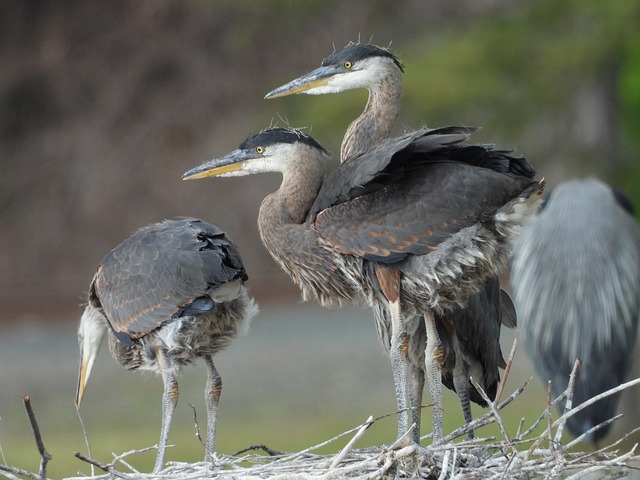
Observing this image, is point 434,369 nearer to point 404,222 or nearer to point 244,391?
point 404,222

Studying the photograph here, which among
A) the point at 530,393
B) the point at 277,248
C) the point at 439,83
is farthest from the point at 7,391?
the point at 277,248

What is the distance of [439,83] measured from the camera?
881cm

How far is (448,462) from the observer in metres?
4.54

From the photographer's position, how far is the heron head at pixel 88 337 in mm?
5930

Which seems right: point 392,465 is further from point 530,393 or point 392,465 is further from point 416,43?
point 530,393

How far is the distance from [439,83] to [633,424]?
10.3 feet

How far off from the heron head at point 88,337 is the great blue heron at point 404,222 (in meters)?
1.17

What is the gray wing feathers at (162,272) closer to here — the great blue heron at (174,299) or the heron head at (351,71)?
the great blue heron at (174,299)

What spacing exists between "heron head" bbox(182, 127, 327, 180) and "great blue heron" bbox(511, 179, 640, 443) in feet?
7.82

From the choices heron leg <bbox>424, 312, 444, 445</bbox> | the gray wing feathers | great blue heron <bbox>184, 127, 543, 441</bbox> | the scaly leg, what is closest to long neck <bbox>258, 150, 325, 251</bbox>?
great blue heron <bbox>184, 127, 543, 441</bbox>

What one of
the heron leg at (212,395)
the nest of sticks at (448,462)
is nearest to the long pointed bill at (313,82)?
the heron leg at (212,395)

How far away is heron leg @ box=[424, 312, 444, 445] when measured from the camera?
5141 mm

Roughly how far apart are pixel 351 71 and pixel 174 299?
1.22 meters

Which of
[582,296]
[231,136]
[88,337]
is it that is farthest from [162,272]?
[231,136]
